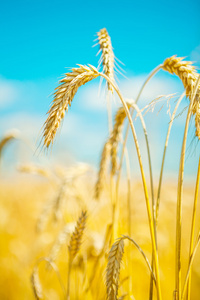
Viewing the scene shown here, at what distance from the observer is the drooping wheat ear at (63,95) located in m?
0.93

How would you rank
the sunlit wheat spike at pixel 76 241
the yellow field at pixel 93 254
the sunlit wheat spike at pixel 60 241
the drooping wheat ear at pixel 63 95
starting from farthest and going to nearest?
the yellow field at pixel 93 254
the sunlit wheat spike at pixel 60 241
the sunlit wheat spike at pixel 76 241
the drooping wheat ear at pixel 63 95

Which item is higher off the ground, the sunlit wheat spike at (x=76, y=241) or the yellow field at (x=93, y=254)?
the sunlit wheat spike at (x=76, y=241)

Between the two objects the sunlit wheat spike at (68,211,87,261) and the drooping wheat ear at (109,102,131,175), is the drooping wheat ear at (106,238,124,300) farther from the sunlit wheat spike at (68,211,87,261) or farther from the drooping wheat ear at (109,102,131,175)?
the drooping wheat ear at (109,102,131,175)

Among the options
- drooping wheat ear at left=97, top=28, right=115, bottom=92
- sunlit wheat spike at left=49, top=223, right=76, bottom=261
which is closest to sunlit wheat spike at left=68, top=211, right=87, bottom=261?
sunlit wheat spike at left=49, top=223, right=76, bottom=261

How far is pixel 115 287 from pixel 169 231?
315 centimetres

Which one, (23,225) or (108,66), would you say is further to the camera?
(23,225)

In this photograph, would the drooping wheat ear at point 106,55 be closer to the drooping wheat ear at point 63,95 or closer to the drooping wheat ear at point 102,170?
the drooping wheat ear at point 63,95

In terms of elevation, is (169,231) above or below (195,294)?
above

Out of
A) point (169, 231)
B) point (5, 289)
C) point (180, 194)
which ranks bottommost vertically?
point (5, 289)

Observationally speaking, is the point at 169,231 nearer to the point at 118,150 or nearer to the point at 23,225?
the point at 118,150

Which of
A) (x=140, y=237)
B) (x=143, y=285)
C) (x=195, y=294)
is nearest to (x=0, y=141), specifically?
(x=140, y=237)

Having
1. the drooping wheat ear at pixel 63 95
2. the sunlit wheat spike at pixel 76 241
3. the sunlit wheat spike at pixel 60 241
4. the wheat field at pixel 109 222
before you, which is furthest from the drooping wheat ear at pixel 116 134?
the sunlit wheat spike at pixel 60 241

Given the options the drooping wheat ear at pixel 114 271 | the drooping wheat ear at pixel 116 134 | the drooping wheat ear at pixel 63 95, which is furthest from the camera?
the drooping wheat ear at pixel 116 134

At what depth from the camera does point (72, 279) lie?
3.32m
